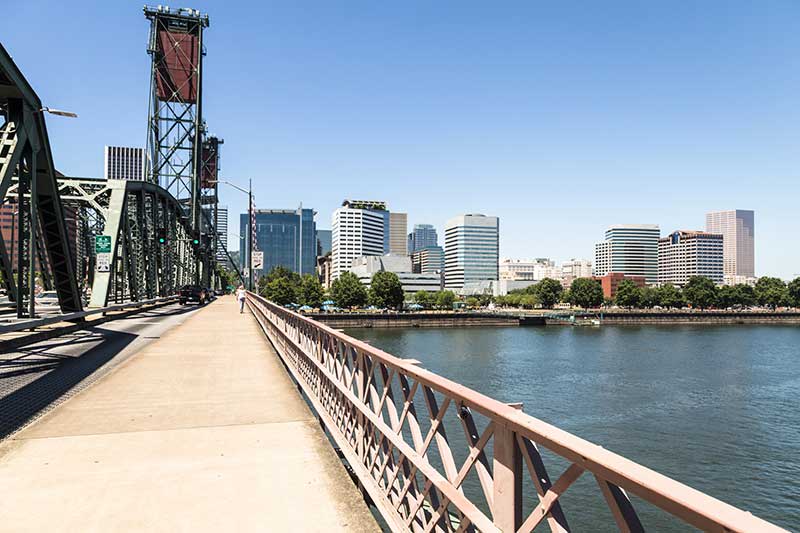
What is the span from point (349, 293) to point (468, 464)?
126339 millimetres

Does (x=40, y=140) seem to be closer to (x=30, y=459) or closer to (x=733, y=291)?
(x=30, y=459)

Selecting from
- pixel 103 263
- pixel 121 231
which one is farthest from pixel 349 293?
pixel 103 263

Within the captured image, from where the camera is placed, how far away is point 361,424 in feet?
19.6

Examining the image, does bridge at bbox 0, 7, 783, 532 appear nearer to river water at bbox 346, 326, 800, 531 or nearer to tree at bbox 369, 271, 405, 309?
river water at bbox 346, 326, 800, 531

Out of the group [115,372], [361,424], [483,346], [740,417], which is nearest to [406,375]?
[361,424]

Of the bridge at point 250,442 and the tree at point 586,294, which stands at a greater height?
the bridge at point 250,442

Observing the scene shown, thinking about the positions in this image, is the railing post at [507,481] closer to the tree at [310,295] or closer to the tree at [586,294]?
the tree at [310,295]

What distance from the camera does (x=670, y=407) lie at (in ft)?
105

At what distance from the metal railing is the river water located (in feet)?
41.3

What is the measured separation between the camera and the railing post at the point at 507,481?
112 inches

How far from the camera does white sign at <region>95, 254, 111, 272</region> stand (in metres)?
24.4

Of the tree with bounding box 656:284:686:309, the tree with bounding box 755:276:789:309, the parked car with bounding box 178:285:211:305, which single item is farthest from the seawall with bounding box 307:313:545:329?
the tree with bounding box 755:276:789:309

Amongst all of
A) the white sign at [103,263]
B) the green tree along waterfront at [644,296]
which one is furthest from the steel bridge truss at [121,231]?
the green tree along waterfront at [644,296]

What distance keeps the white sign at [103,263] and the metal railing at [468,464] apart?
66.7 feet
